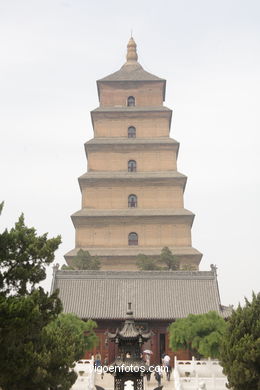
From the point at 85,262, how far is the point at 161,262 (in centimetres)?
432

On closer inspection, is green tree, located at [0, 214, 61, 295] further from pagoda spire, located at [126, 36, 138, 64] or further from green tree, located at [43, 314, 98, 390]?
pagoda spire, located at [126, 36, 138, 64]

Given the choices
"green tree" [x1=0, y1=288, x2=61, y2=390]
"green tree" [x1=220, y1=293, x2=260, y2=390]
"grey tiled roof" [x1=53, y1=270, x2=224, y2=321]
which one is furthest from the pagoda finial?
"green tree" [x1=0, y1=288, x2=61, y2=390]

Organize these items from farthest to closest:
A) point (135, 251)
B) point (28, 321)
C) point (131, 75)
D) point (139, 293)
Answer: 1. point (131, 75)
2. point (135, 251)
3. point (139, 293)
4. point (28, 321)

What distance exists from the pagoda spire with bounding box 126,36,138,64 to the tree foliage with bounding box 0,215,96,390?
30.8 meters

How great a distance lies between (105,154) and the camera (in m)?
40.8

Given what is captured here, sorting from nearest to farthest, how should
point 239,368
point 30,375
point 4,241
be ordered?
point 4,241
point 30,375
point 239,368

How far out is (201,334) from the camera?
2288cm

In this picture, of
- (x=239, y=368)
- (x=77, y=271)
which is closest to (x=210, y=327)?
(x=239, y=368)

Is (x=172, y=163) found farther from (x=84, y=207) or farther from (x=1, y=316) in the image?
(x=1, y=316)

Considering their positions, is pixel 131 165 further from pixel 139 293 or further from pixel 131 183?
pixel 139 293

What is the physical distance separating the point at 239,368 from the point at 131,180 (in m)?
24.2

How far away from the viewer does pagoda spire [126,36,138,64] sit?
45.6 metres

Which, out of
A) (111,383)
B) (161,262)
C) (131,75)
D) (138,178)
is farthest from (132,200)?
(111,383)

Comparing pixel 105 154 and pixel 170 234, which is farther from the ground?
pixel 105 154
